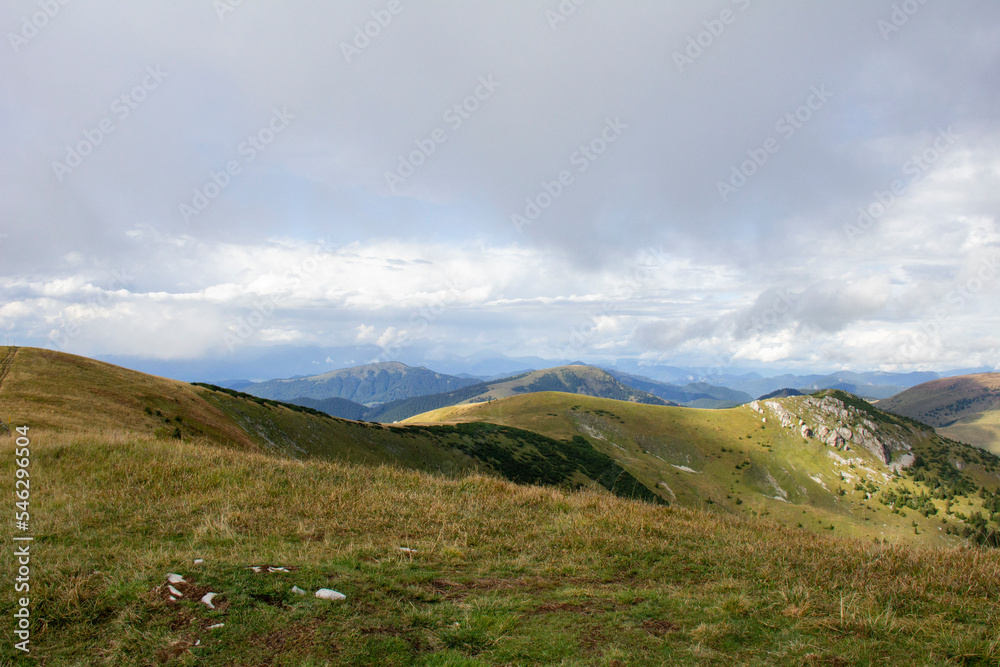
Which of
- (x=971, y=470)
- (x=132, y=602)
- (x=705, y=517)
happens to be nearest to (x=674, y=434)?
(x=971, y=470)

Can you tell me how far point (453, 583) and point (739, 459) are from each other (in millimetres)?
179474

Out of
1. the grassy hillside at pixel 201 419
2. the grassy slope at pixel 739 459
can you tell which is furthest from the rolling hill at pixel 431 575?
the grassy slope at pixel 739 459

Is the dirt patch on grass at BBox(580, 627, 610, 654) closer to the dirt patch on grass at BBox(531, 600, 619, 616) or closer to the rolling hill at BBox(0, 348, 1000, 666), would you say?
the rolling hill at BBox(0, 348, 1000, 666)

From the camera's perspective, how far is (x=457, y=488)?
13898 mm

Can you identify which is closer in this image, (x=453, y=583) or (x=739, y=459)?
(x=453, y=583)

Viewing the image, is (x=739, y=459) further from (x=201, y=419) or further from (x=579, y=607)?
(x=579, y=607)

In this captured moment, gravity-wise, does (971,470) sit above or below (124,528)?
below

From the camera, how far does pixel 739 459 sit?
521ft

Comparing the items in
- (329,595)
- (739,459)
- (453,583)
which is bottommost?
(739,459)

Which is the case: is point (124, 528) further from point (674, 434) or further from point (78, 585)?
point (674, 434)

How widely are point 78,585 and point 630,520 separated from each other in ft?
35.3

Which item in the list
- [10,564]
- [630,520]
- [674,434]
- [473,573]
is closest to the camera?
[10,564]

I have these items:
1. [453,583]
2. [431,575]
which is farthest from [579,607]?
[431,575]

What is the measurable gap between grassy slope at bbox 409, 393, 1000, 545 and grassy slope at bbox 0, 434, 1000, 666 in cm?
10586
